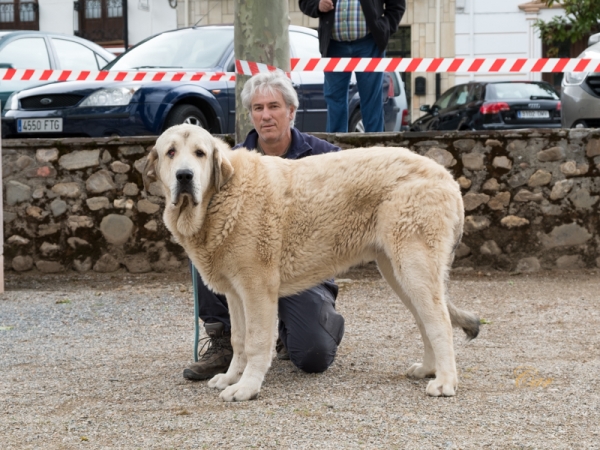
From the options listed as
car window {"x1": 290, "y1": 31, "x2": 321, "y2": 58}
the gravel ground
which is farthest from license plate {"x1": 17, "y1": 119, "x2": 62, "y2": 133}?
car window {"x1": 290, "y1": 31, "x2": 321, "y2": 58}

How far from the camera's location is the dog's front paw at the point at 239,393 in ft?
14.3

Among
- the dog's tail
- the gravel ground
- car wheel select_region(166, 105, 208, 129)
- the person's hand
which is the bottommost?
the gravel ground

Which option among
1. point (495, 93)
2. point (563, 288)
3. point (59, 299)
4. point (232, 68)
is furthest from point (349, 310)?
point (495, 93)

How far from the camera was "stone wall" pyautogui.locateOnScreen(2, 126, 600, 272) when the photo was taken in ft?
26.3

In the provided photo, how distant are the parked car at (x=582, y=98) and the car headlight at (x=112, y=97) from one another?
5395 mm

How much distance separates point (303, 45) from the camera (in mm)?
11266

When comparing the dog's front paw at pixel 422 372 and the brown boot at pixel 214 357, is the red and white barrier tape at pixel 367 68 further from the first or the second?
the dog's front paw at pixel 422 372

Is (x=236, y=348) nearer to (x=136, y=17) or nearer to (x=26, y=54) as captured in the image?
(x=26, y=54)

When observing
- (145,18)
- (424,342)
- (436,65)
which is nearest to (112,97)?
(436,65)

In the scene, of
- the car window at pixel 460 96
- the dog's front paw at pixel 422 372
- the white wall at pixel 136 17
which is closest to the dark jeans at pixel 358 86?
the dog's front paw at pixel 422 372

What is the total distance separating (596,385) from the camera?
4.55 m

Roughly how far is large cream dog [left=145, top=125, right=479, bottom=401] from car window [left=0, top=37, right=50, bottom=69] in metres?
7.66

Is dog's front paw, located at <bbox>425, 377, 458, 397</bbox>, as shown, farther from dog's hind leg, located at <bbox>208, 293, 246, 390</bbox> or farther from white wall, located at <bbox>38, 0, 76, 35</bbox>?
white wall, located at <bbox>38, 0, 76, 35</bbox>

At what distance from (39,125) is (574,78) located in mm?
6495
